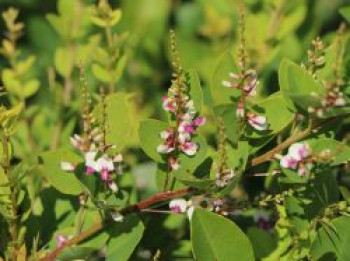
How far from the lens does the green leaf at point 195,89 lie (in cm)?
95

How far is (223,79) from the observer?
944mm

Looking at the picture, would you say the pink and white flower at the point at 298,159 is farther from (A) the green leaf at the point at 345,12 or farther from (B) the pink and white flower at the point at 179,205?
(A) the green leaf at the point at 345,12

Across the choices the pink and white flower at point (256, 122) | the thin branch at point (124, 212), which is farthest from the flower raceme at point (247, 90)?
the thin branch at point (124, 212)

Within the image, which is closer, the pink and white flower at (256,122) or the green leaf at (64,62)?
the pink and white flower at (256,122)

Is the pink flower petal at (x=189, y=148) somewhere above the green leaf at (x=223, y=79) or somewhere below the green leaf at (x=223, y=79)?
below

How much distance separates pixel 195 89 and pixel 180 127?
0.16 feet

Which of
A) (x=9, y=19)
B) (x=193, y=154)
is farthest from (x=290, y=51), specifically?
(x=193, y=154)

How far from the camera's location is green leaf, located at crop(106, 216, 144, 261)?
961 mm

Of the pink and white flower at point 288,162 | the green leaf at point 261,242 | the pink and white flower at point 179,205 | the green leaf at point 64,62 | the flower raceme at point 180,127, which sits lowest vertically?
the green leaf at point 261,242

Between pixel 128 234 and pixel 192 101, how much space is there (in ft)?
0.57

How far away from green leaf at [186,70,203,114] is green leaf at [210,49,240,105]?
0.6 inches

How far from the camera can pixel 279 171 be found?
3.13ft

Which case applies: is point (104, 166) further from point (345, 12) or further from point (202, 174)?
point (345, 12)

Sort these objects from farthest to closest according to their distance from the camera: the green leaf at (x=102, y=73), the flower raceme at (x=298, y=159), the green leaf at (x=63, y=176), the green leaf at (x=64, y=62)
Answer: the green leaf at (x=64, y=62), the green leaf at (x=102, y=73), the green leaf at (x=63, y=176), the flower raceme at (x=298, y=159)
